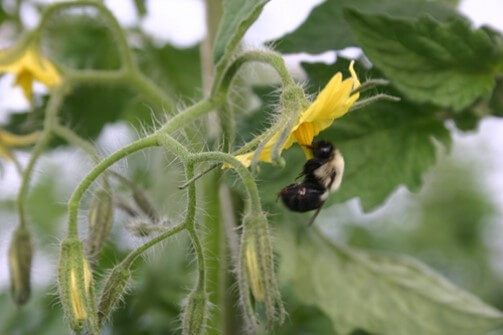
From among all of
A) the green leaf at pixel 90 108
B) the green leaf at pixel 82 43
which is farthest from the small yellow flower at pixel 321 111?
the green leaf at pixel 82 43

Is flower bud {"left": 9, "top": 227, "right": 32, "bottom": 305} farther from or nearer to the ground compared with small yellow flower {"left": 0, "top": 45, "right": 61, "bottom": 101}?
nearer to the ground

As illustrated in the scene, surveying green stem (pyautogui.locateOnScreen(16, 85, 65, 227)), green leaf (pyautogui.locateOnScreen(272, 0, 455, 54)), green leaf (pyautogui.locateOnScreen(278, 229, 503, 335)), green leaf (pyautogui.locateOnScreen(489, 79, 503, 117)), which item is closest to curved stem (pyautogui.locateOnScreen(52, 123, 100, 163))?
green stem (pyautogui.locateOnScreen(16, 85, 65, 227))

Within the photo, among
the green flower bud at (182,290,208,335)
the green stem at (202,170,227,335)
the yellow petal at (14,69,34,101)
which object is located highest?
the yellow petal at (14,69,34,101)

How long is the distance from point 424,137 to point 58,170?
39.3 inches

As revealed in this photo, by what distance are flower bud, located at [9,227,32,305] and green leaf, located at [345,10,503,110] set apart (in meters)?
0.46

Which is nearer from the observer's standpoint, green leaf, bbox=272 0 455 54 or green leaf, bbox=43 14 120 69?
green leaf, bbox=272 0 455 54

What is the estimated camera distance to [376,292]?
1.18 metres

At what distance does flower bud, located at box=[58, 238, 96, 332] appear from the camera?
694mm

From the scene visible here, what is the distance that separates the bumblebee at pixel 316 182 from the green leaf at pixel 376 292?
45cm

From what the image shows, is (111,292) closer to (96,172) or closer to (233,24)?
(96,172)

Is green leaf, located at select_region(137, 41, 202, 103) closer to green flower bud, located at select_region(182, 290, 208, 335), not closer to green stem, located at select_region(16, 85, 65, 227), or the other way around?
green stem, located at select_region(16, 85, 65, 227)

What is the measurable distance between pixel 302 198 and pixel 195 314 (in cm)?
15

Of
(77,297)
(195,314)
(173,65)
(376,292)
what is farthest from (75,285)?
(173,65)

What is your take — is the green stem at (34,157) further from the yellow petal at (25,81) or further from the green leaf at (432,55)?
the green leaf at (432,55)
